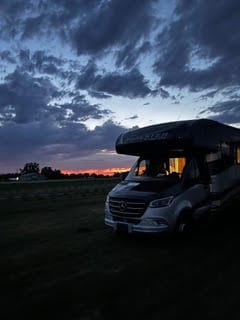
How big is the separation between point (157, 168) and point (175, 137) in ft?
4.06

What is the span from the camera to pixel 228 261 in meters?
6.30

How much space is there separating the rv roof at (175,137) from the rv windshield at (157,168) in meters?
0.30

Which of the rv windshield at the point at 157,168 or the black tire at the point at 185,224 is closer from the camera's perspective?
the black tire at the point at 185,224

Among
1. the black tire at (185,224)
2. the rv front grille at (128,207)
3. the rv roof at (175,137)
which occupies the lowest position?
the black tire at (185,224)

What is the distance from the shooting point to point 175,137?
7922 millimetres

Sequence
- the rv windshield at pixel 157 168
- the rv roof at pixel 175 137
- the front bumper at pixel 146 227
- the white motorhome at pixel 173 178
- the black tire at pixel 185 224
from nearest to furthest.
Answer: the front bumper at pixel 146 227
the white motorhome at pixel 173 178
the black tire at pixel 185 224
the rv roof at pixel 175 137
the rv windshield at pixel 157 168

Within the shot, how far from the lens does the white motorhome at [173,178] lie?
7414 millimetres

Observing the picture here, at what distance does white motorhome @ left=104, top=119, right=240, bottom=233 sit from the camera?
7.41m

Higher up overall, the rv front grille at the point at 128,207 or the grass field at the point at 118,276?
the rv front grille at the point at 128,207

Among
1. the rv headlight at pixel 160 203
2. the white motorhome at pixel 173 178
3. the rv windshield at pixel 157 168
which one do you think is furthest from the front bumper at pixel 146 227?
the rv windshield at pixel 157 168

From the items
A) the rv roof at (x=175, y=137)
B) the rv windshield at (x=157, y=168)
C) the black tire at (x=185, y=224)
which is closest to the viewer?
the black tire at (x=185, y=224)

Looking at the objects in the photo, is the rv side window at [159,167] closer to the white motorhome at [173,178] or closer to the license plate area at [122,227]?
the white motorhome at [173,178]

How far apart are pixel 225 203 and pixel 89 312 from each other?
605cm

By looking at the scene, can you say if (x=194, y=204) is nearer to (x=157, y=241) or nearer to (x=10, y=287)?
(x=157, y=241)
